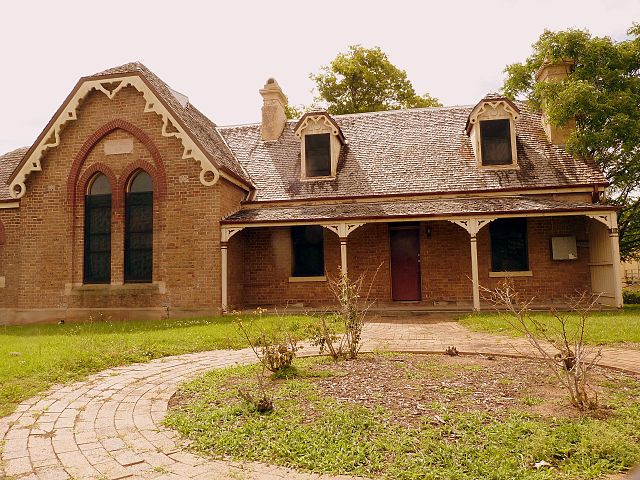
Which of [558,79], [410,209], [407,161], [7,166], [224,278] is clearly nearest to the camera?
[224,278]

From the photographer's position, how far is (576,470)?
3068 mm

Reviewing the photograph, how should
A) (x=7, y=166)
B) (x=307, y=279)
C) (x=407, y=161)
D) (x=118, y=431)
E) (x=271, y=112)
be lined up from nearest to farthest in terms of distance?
(x=118, y=431)
(x=307, y=279)
(x=407, y=161)
(x=7, y=166)
(x=271, y=112)

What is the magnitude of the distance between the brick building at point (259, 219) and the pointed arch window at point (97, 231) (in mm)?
48

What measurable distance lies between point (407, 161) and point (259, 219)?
6.10 metres

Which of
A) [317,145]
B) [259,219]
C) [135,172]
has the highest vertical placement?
[317,145]

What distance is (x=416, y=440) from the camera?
357 cm

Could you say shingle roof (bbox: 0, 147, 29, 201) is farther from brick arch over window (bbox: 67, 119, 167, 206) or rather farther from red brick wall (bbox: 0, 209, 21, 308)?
brick arch over window (bbox: 67, 119, 167, 206)

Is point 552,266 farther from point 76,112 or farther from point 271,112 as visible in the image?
point 76,112

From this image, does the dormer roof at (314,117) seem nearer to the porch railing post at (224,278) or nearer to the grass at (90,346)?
the porch railing post at (224,278)

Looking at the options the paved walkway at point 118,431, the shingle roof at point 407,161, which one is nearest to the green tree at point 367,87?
the shingle roof at point 407,161

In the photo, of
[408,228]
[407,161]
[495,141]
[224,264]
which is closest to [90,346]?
[224,264]

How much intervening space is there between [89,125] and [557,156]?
16.2 metres

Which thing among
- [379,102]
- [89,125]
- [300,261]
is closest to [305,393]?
[300,261]

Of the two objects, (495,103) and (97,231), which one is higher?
(495,103)
